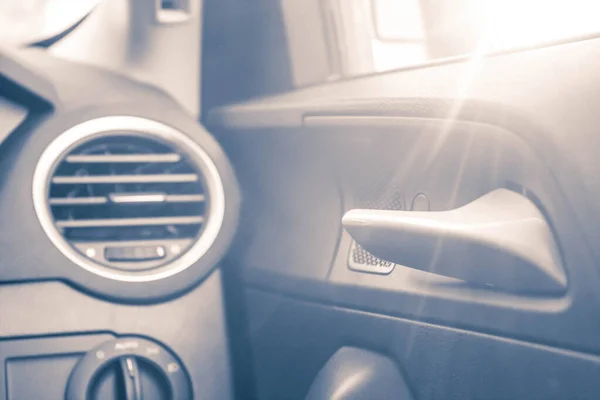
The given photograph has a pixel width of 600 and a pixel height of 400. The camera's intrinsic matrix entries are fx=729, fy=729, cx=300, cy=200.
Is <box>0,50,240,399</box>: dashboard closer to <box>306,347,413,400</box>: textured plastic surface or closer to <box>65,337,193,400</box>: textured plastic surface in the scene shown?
<box>65,337,193,400</box>: textured plastic surface

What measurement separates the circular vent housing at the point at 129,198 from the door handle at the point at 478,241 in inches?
17.9

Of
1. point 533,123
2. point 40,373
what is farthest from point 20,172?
point 533,123

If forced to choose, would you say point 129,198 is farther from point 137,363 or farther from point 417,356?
point 417,356

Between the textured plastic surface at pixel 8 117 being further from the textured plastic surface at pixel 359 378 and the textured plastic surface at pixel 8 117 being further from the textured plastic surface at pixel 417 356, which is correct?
the textured plastic surface at pixel 359 378

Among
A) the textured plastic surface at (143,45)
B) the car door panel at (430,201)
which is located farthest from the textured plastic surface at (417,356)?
the textured plastic surface at (143,45)

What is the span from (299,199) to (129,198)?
11.5 inches

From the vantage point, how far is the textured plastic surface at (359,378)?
1.02 meters

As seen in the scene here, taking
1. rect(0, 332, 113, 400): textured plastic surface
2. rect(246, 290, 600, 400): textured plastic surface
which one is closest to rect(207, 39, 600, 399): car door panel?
rect(246, 290, 600, 400): textured plastic surface

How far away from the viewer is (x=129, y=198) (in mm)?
1241

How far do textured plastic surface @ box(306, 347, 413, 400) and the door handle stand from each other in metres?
0.21

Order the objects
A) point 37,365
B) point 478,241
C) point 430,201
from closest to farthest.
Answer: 1. point 478,241
2. point 430,201
3. point 37,365

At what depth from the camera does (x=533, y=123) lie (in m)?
0.83

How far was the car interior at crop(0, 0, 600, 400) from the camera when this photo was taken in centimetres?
83

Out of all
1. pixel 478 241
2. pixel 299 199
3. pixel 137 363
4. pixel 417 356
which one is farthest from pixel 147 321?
pixel 478 241
